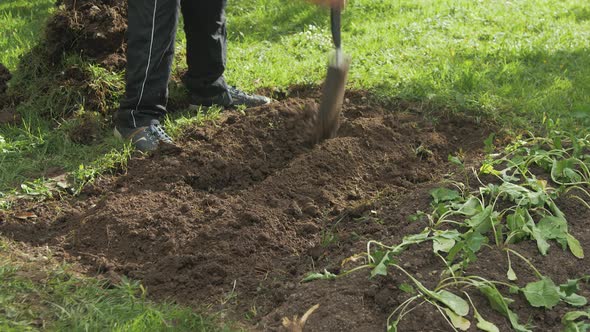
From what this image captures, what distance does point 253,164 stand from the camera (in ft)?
14.0

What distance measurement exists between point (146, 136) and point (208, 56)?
2.65 feet

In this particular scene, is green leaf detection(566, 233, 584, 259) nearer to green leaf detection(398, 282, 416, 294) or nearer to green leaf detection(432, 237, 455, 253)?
green leaf detection(432, 237, 455, 253)

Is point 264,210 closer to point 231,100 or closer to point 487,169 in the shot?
point 487,169

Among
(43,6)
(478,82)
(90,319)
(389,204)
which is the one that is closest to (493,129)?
(478,82)

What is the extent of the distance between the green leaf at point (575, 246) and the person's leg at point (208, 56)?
7.77 ft

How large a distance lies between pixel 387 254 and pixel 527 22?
4.36m

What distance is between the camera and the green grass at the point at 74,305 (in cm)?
280

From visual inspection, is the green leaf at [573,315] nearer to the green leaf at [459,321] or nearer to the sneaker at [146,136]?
the green leaf at [459,321]

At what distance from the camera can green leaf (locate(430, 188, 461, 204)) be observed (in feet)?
11.9

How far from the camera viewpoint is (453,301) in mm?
2801

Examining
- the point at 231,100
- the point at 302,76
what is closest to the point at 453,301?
the point at 231,100

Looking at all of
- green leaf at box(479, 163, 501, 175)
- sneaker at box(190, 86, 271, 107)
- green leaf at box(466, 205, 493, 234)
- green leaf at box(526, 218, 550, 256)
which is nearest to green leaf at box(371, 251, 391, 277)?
green leaf at box(466, 205, 493, 234)

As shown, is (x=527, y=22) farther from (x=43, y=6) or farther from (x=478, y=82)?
(x=43, y=6)

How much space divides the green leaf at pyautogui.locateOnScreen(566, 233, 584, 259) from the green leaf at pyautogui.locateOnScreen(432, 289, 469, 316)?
0.71 meters
